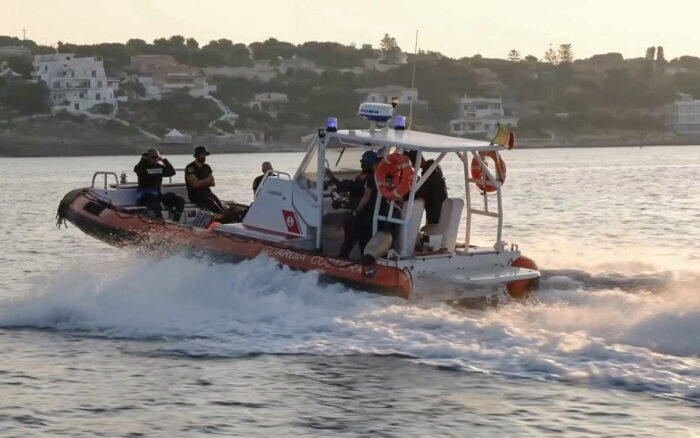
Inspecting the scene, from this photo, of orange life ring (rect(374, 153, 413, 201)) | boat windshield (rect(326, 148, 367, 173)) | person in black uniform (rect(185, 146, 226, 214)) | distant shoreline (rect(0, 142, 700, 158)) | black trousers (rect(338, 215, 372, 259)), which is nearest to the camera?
orange life ring (rect(374, 153, 413, 201))

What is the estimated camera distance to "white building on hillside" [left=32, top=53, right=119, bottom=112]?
119m

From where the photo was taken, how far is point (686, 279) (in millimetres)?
13930

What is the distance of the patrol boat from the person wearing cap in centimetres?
11

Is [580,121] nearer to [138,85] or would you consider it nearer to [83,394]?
[138,85]

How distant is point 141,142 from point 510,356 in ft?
310

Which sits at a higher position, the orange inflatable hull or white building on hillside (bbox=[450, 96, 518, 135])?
white building on hillside (bbox=[450, 96, 518, 135])

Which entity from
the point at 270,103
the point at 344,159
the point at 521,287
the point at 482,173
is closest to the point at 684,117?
the point at 270,103

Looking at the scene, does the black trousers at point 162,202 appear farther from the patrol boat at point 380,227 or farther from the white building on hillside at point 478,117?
the white building on hillside at point 478,117

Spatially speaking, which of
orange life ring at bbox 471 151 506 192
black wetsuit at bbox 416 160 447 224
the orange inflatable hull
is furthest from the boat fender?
orange life ring at bbox 471 151 506 192

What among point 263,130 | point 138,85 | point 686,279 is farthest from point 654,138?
point 686,279

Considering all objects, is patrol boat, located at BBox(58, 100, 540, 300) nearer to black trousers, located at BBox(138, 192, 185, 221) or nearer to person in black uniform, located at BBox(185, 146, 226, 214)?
black trousers, located at BBox(138, 192, 185, 221)

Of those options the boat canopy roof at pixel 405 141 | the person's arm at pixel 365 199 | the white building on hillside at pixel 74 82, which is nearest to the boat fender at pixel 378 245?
the person's arm at pixel 365 199

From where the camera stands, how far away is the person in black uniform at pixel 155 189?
50.8 ft

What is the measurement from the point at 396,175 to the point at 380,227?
30.1 inches
